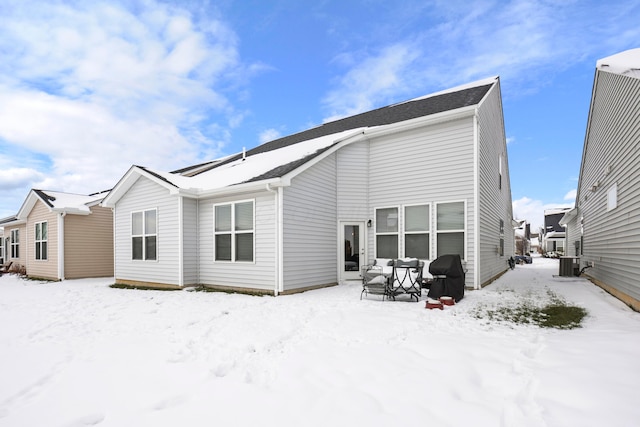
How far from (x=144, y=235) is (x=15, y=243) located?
13.4m

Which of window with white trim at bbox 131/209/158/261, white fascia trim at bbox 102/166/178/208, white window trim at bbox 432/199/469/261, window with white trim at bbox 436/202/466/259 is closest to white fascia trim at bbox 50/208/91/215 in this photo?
white fascia trim at bbox 102/166/178/208

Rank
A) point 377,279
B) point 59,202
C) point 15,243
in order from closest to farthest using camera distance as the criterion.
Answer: point 377,279
point 59,202
point 15,243

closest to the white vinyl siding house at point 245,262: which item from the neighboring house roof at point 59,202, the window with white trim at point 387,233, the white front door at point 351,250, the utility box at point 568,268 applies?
the white front door at point 351,250

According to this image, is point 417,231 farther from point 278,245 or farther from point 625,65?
point 625,65

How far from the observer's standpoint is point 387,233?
33.9 ft

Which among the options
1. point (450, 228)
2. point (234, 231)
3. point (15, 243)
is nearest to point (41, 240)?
point (15, 243)

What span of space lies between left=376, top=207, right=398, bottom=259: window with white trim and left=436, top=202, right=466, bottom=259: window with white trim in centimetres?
133

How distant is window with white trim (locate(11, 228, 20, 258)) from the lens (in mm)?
18034

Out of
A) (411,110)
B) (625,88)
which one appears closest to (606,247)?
(625,88)

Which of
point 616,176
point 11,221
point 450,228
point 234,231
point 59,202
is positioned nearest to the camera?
point 616,176

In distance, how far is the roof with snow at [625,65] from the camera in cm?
506

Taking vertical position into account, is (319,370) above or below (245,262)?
below

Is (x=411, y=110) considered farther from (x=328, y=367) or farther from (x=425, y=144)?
(x=328, y=367)

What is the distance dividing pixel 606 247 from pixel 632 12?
6135 mm
